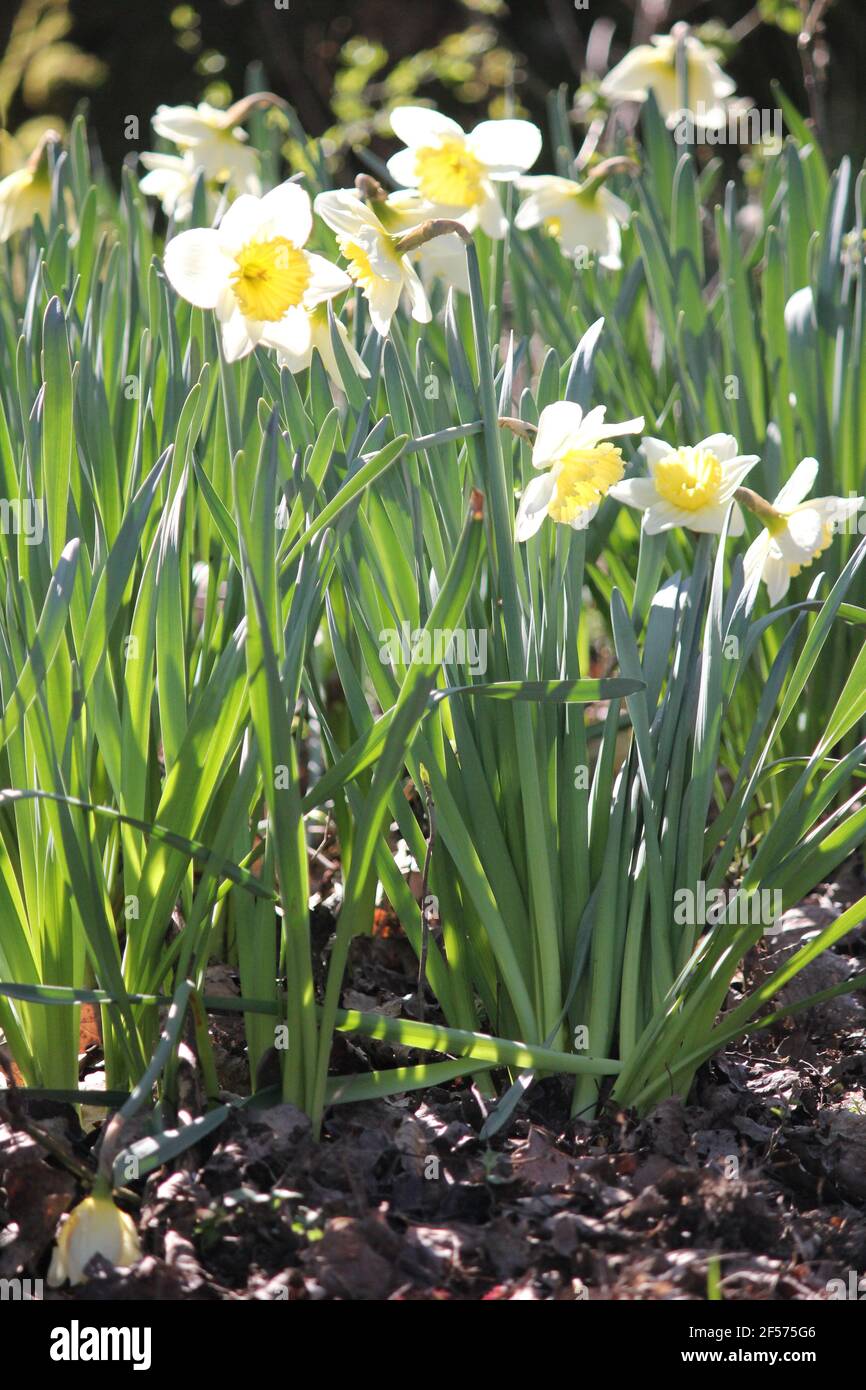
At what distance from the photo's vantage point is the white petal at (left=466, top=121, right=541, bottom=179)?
1.44m

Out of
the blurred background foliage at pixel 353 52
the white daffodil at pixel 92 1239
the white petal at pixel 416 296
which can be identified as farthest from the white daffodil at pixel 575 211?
the blurred background foliage at pixel 353 52

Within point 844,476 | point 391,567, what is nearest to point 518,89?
point 844,476

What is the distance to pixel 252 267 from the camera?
3.64 ft

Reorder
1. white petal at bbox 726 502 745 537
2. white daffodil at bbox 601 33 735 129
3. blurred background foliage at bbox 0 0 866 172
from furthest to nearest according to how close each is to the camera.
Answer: blurred background foliage at bbox 0 0 866 172 → white daffodil at bbox 601 33 735 129 → white petal at bbox 726 502 745 537

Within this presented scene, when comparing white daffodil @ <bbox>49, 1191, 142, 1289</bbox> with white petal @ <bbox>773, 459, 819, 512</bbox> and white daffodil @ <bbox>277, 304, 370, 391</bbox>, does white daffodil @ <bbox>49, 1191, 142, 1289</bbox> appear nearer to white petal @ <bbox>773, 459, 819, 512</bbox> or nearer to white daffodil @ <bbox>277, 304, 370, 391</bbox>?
white daffodil @ <bbox>277, 304, 370, 391</bbox>

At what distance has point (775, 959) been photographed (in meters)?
1.68

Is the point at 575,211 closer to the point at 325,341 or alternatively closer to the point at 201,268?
the point at 325,341

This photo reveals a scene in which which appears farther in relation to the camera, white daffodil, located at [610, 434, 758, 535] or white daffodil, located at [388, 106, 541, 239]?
white daffodil, located at [388, 106, 541, 239]

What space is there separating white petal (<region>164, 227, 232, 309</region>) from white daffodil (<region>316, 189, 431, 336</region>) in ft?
0.55

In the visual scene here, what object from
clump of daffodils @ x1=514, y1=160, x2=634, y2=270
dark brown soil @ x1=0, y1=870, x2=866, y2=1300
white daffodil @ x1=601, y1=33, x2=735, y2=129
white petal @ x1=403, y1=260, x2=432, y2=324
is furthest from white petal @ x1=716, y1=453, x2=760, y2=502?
white daffodil @ x1=601, y1=33, x2=735, y2=129

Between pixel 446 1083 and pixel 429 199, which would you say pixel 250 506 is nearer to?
pixel 429 199

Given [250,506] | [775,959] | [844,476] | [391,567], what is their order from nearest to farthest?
[250,506]
[391,567]
[775,959]
[844,476]

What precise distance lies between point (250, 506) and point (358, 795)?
333 mm

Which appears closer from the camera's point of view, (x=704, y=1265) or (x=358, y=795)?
(x=704, y=1265)
